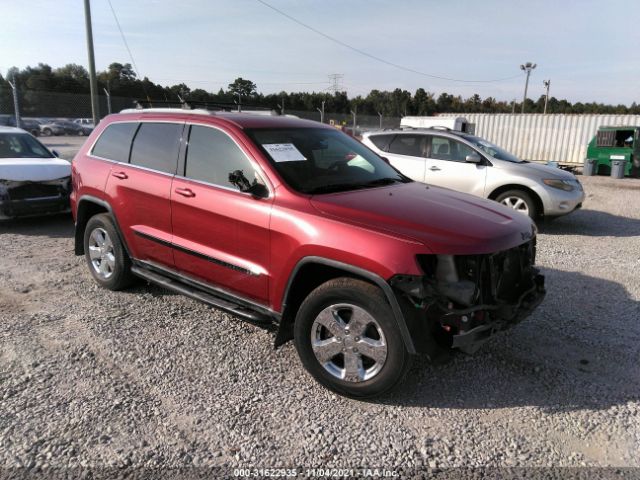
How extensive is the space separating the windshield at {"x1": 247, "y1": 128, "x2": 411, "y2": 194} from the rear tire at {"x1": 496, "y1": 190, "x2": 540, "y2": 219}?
173 inches

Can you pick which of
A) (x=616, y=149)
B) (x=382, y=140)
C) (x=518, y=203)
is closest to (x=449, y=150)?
(x=382, y=140)

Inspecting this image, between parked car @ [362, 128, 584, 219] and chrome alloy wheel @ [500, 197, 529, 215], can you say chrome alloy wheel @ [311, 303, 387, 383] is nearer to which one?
parked car @ [362, 128, 584, 219]

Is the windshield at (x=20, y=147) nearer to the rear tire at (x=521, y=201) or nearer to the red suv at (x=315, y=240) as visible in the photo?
the red suv at (x=315, y=240)

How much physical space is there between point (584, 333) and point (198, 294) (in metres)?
3.26

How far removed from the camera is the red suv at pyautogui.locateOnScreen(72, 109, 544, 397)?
2.90 metres

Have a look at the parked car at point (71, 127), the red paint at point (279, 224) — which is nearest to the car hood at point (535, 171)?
the red paint at point (279, 224)

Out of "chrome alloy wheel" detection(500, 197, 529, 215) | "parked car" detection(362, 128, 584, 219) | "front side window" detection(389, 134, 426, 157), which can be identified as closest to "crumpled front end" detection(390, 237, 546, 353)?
"parked car" detection(362, 128, 584, 219)

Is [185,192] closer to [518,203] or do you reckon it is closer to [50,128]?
[518,203]

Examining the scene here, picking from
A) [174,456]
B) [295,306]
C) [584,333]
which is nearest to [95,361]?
[174,456]

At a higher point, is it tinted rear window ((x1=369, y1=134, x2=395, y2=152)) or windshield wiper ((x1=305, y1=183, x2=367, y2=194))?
tinted rear window ((x1=369, y1=134, x2=395, y2=152))

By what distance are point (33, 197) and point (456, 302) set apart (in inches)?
273

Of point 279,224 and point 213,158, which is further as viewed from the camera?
point 213,158

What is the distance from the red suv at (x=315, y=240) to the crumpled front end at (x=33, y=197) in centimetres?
331

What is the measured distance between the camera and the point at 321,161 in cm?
397
